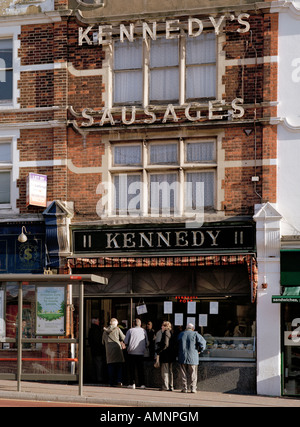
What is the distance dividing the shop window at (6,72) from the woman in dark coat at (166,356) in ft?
25.0

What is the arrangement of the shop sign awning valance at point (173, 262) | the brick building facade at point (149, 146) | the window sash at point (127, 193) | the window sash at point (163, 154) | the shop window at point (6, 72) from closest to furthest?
1. the shop sign awning valance at point (173, 262)
2. the brick building facade at point (149, 146)
3. the window sash at point (163, 154)
4. the window sash at point (127, 193)
5. the shop window at point (6, 72)

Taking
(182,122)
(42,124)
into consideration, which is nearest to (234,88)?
(182,122)

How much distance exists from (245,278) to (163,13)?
707 centimetres

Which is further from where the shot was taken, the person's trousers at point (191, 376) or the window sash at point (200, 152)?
the window sash at point (200, 152)

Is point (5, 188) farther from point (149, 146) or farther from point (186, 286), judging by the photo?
point (186, 286)

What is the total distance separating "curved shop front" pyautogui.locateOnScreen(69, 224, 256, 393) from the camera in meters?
20.5

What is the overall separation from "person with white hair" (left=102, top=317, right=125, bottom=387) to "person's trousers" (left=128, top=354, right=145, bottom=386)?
222mm

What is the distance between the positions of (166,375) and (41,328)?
3442mm

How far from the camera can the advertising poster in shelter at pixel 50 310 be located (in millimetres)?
18719

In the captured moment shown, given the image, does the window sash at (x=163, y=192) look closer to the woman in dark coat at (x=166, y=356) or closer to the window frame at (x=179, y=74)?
the window frame at (x=179, y=74)

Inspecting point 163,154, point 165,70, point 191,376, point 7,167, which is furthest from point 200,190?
point 7,167

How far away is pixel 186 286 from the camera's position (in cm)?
2106

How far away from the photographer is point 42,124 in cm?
2209

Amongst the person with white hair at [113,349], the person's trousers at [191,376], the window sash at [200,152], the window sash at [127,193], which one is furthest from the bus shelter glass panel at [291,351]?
the window sash at [127,193]
